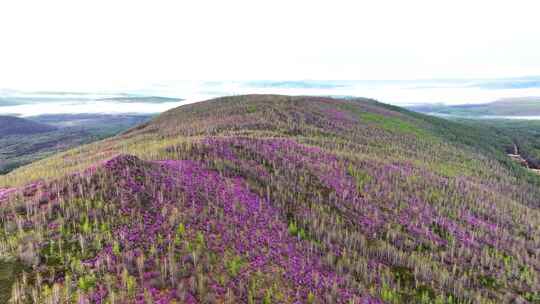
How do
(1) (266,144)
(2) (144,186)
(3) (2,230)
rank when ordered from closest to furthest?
(3) (2,230), (2) (144,186), (1) (266,144)

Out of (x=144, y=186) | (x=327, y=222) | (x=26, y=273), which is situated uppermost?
(x=144, y=186)

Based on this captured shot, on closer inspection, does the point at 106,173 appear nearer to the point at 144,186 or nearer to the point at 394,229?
the point at 144,186

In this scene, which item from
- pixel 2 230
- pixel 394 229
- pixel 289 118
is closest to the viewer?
pixel 2 230

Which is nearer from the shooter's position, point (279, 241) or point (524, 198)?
point (279, 241)

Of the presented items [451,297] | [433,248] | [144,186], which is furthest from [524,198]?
[144,186]

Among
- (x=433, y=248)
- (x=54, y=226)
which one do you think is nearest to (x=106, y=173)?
(x=54, y=226)

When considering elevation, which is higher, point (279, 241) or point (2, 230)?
point (2, 230)

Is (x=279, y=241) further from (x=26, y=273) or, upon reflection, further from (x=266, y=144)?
(x=266, y=144)
